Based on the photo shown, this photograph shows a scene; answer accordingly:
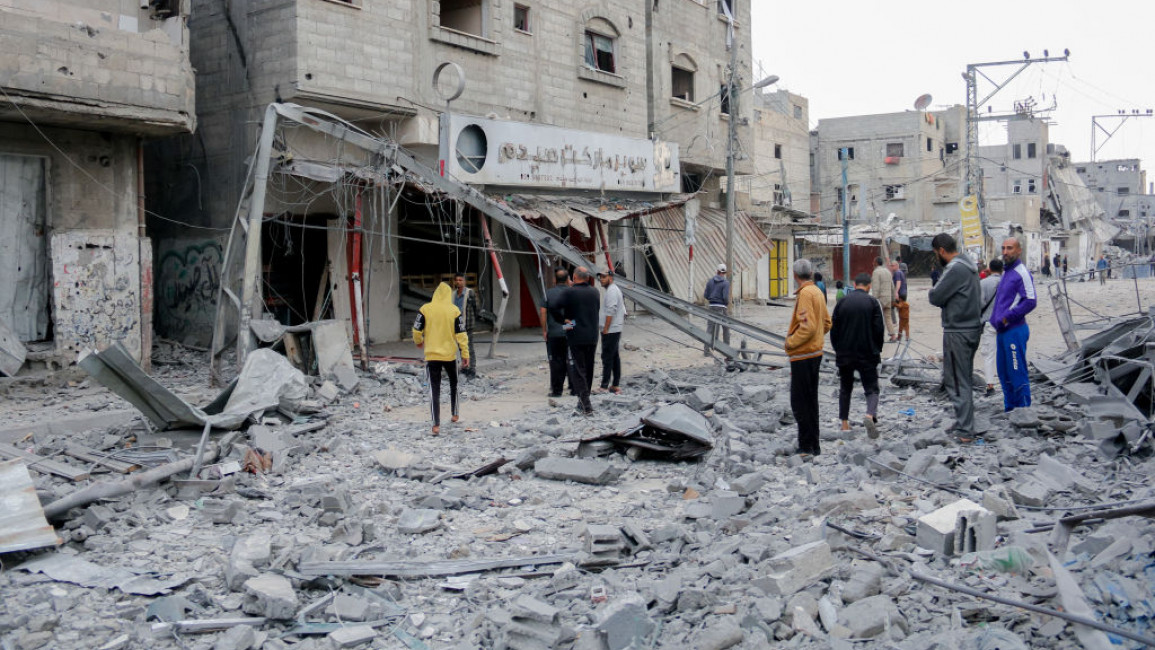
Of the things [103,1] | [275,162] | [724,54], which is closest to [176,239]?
[275,162]

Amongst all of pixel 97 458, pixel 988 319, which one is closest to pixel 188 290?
pixel 97 458

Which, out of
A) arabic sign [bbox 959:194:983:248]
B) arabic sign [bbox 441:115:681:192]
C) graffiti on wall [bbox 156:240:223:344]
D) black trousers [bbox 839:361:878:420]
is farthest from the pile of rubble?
arabic sign [bbox 959:194:983:248]

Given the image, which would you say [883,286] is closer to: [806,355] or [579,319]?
[579,319]

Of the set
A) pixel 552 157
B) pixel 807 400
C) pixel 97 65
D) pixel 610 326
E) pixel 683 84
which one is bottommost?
pixel 807 400

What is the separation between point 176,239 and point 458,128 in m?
5.50

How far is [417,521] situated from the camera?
6.40 meters

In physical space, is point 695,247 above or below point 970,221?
below

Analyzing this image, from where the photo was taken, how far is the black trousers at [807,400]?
7820 millimetres

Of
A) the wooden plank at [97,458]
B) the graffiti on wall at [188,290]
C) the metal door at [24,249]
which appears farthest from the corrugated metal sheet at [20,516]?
the graffiti on wall at [188,290]

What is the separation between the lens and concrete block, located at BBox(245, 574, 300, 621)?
189 inches

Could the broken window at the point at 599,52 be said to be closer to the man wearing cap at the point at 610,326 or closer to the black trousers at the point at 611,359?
the man wearing cap at the point at 610,326

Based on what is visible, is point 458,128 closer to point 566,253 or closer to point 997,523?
point 566,253

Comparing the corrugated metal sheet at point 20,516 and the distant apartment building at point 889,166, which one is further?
the distant apartment building at point 889,166

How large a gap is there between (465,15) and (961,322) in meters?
13.1
